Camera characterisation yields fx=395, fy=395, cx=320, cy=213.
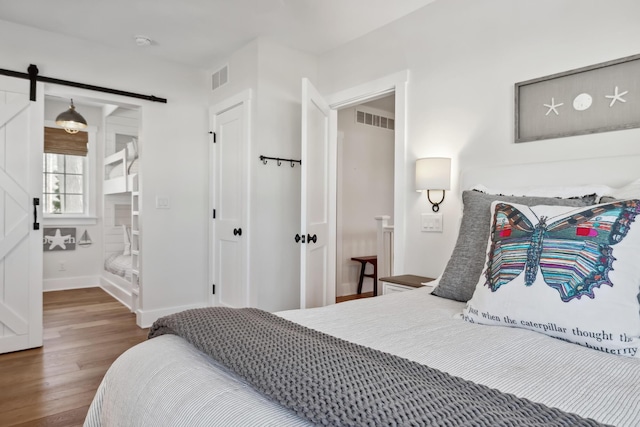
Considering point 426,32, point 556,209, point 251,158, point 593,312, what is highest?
point 426,32

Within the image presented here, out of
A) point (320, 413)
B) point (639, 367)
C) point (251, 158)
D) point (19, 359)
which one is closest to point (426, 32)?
point (251, 158)

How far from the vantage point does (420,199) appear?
8.93 ft

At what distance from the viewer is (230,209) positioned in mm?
3730

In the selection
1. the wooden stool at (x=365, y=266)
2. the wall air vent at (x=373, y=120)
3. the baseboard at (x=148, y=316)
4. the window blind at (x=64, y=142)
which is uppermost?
the wall air vent at (x=373, y=120)

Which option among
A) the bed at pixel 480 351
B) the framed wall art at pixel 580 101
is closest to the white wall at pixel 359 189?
the framed wall art at pixel 580 101

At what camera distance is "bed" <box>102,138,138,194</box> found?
4.57m

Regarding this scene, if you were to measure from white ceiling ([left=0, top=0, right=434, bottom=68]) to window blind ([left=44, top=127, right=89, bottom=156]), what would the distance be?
102 inches

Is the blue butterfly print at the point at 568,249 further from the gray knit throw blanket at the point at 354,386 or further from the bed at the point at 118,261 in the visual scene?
the bed at the point at 118,261

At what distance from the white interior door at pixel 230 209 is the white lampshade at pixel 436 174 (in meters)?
1.65

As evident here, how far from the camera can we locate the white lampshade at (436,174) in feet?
8.14

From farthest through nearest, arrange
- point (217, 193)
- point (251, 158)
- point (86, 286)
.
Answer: point (86, 286)
point (217, 193)
point (251, 158)

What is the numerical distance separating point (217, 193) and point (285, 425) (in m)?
3.42

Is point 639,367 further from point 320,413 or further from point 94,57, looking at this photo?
point 94,57

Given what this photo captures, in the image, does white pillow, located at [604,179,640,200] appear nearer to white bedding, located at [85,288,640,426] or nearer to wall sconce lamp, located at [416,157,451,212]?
white bedding, located at [85,288,640,426]
